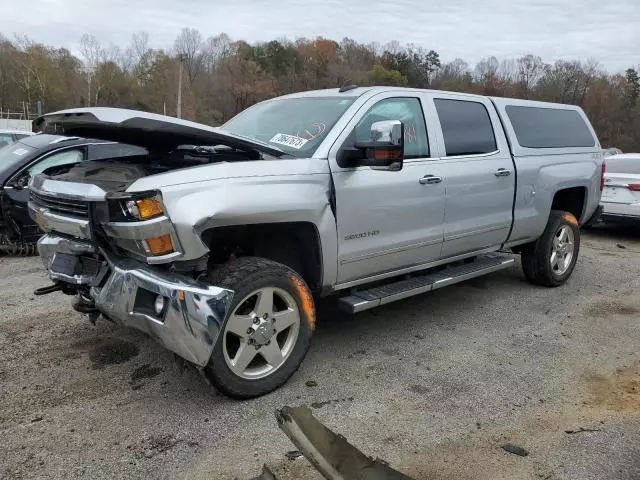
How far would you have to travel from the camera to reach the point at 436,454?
9.70ft

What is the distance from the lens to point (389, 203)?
13.2 feet

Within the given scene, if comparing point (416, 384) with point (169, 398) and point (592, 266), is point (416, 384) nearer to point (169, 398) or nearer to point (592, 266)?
point (169, 398)

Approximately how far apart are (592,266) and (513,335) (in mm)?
3282

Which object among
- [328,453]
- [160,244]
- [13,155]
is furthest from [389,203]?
[13,155]

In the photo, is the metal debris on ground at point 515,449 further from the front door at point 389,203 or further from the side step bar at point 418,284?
the front door at point 389,203

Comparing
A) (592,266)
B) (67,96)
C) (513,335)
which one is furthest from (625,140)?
(67,96)

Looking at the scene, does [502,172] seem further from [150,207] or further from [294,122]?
[150,207]

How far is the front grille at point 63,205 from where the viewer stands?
10.8ft

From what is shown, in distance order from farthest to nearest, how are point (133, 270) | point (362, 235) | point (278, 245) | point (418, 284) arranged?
point (418, 284)
point (362, 235)
point (278, 245)
point (133, 270)

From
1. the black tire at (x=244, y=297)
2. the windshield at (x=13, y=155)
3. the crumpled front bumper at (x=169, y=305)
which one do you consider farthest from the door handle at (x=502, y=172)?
the windshield at (x=13, y=155)

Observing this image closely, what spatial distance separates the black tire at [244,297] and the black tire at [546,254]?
3.36 metres

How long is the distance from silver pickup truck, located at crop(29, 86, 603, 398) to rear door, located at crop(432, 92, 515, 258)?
16mm

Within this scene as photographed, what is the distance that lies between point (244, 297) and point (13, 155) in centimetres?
526

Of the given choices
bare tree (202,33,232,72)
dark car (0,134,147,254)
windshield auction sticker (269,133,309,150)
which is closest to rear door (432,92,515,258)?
windshield auction sticker (269,133,309,150)
